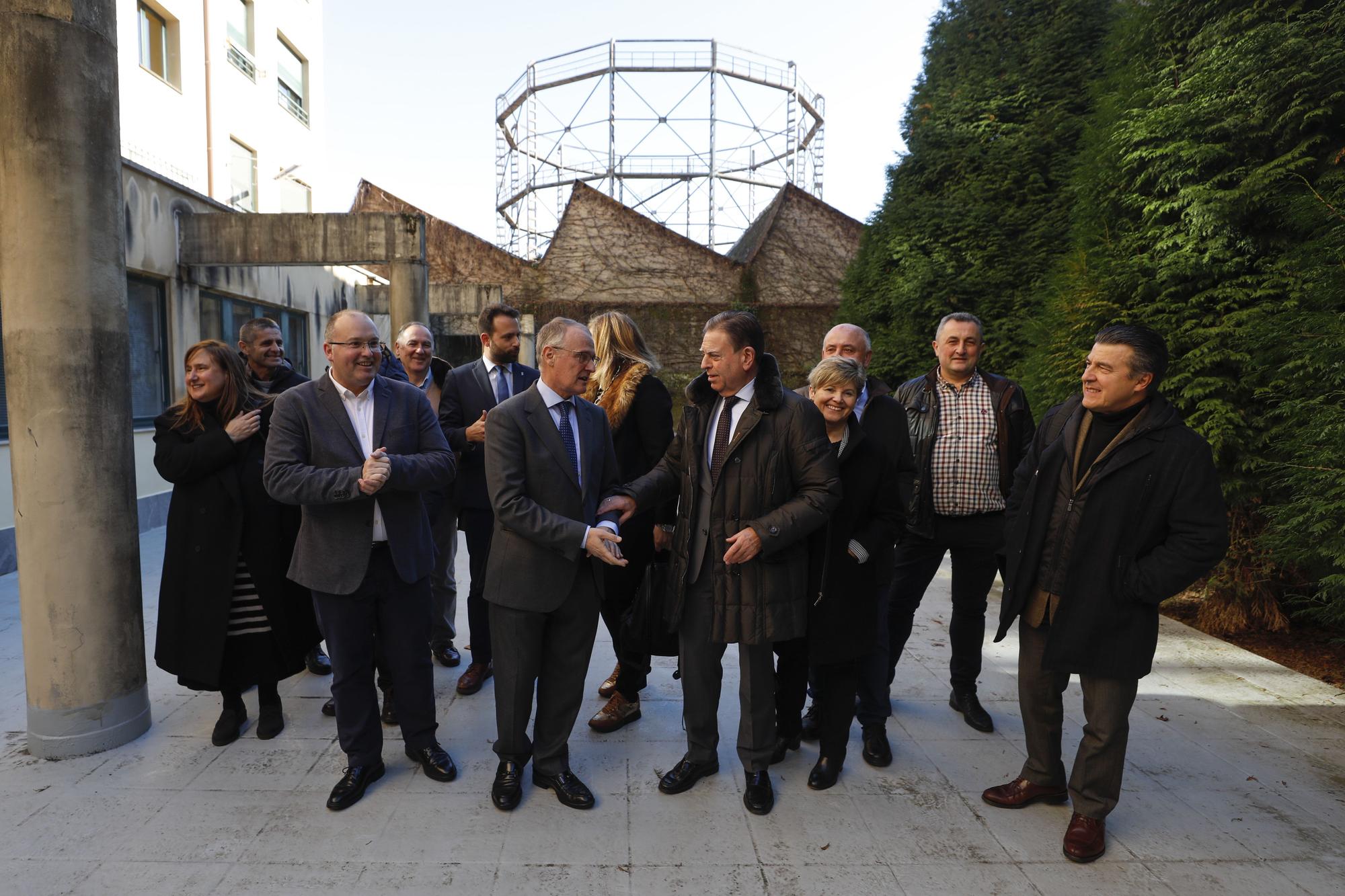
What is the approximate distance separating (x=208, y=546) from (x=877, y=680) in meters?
3.32

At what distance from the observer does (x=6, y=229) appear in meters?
3.67

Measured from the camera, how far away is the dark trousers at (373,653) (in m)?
3.55

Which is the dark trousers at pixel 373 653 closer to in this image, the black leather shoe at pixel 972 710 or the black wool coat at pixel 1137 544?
the black wool coat at pixel 1137 544

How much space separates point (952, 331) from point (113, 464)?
4.22 metres

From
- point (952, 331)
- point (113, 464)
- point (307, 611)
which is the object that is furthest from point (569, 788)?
point (952, 331)

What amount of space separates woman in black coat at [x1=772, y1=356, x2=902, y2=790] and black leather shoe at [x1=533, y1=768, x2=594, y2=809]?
1.00 metres

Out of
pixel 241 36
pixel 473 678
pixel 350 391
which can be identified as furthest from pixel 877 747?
pixel 241 36

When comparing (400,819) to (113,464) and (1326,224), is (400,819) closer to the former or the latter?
(113,464)

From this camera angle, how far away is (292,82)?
21.6 metres

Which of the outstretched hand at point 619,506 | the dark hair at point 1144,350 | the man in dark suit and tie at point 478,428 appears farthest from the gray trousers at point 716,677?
the dark hair at point 1144,350

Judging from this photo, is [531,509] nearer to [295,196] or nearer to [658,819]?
[658,819]

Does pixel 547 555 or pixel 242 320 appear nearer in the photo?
pixel 547 555

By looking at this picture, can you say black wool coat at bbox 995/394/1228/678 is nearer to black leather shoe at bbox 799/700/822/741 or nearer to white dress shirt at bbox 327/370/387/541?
black leather shoe at bbox 799/700/822/741

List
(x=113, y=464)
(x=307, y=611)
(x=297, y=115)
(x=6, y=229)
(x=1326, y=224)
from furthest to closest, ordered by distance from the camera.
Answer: (x=297, y=115)
(x=1326, y=224)
(x=307, y=611)
(x=113, y=464)
(x=6, y=229)
